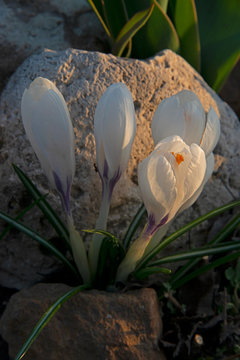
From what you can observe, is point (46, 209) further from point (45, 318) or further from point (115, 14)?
point (115, 14)

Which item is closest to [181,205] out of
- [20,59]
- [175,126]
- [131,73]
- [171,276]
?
[175,126]

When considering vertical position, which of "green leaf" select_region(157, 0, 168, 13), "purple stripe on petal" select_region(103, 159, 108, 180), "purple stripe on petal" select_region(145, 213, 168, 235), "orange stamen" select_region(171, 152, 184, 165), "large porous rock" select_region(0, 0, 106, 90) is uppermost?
"green leaf" select_region(157, 0, 168, 13)

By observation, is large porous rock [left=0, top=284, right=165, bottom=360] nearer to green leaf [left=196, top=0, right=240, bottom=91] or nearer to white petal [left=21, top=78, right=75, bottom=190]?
white petal [left=21, top=78, right=75, bottom=190]

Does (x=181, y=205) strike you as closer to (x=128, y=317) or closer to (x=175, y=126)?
(x=175, y=126)

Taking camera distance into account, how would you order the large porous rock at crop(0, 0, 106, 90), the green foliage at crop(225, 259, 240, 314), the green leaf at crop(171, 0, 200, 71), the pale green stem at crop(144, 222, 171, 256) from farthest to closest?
the green leaf at crop(171, 0, 200, 71)
the large porous rock at crop(0, 0, 106, 90)
the green foliage at crop(225, 259, 240, 314)
the pale green stem at crop(144, 222, 171, 256)

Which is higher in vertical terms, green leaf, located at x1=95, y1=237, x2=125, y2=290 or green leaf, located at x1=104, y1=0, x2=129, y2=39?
green leaf, located at x1=104, y1=0, x2=129, y2=39

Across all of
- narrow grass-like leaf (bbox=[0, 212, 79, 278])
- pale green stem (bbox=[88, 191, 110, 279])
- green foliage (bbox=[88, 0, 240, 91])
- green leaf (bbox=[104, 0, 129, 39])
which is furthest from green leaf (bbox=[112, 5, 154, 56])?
Answer: narrow grass-like leaf (bbox=[0, 212, 79, 278])
